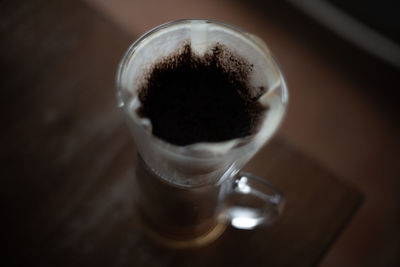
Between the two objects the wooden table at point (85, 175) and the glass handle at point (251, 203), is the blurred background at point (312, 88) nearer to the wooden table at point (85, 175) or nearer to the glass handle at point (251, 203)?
the wooden table at point (85, 175)

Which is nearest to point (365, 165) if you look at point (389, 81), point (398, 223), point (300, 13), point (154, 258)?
point (398, 223)

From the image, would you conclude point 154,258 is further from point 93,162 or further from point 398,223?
point 398,223

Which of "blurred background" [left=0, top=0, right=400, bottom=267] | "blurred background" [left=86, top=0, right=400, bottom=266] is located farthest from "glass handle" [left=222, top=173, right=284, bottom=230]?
"blurred background" [left=86, top=0, right=400, bottom=266]

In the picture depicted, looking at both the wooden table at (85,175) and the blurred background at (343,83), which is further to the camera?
the blurred background at (343,83)

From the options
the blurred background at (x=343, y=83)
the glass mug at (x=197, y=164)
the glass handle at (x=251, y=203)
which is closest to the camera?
the glass mug at (x=197, y=164)

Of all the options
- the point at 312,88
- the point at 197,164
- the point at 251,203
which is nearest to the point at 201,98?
the point at 197,164

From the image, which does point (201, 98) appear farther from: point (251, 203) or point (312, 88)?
A: point (312, 88)

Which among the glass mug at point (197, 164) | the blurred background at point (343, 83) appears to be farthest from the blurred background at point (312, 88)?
the glass mug at point (197, 164)
